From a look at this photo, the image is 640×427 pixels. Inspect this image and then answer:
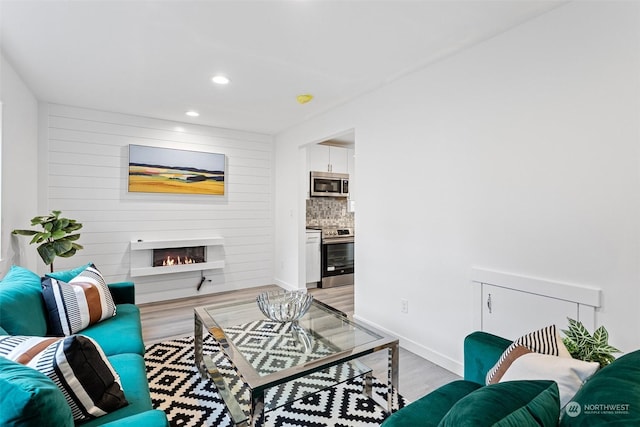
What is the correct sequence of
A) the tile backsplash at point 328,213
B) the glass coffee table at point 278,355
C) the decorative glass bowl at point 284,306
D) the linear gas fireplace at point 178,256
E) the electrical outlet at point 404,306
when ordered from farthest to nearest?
1. the tile backsplash at point 328,213
2. the linear gas fireplace at point 178,256
3. the electrical outlet at point 404,306
4. the decorative glass bowl at point 284,306
5. the glass coffee table at point 278,355

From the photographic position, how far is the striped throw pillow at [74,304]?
Result: 79.0 inches

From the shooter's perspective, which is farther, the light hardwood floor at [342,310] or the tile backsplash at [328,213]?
the tile backsplash at [328,213]

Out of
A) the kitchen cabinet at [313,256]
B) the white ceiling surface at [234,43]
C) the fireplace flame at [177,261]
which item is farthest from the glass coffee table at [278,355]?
the kitchen cabinet at [313,256]

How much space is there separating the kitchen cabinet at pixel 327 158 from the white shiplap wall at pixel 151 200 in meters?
0.72

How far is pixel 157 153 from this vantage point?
4.34m

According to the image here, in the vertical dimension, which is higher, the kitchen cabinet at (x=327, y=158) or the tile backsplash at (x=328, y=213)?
the kitchen cabinet at (x=327, y=158)

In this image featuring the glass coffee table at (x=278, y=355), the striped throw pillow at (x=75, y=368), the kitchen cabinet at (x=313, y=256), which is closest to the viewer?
the striped throw pillow at (x=75, y=368)

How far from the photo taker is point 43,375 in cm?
99

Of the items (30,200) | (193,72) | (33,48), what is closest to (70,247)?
(30,200)

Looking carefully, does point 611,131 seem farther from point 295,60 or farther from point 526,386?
point 295,60

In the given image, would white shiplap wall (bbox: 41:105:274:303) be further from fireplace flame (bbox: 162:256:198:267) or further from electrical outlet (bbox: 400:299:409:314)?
electrical outlet (bbox: 400:299:409:314)

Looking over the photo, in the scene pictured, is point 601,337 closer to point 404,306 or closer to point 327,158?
point 404,306

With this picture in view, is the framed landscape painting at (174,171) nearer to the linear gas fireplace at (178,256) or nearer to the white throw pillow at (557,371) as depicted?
the linear gas fireplace at (178,256)

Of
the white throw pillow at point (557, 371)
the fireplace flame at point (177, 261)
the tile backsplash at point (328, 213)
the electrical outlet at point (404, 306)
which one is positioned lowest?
the electrical outlet at point (404, 306)
